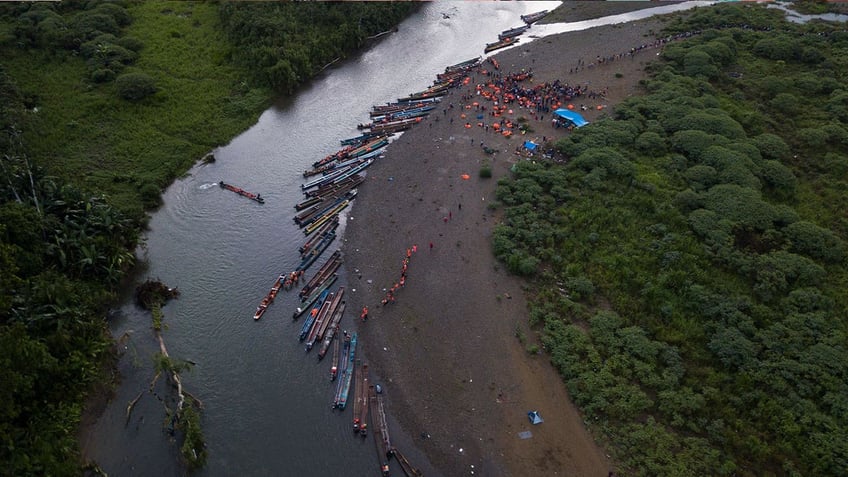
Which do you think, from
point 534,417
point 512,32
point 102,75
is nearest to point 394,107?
point 512,32

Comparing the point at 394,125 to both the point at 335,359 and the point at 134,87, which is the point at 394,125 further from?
the point at 335,359

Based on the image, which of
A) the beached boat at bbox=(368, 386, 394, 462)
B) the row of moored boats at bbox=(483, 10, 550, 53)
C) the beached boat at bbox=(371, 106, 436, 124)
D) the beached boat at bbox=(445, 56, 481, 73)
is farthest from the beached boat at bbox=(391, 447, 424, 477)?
the row of moored boats at bbox=(483, 10, 550, 53)

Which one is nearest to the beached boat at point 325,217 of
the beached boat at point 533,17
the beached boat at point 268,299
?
the beached boat at point 268,299

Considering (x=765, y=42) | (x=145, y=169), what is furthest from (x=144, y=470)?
(x=765, y=42)

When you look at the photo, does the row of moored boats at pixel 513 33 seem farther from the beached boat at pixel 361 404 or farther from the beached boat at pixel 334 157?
the beached boat at pixel 361 404

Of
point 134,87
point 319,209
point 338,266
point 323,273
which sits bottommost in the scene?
point 338,266
